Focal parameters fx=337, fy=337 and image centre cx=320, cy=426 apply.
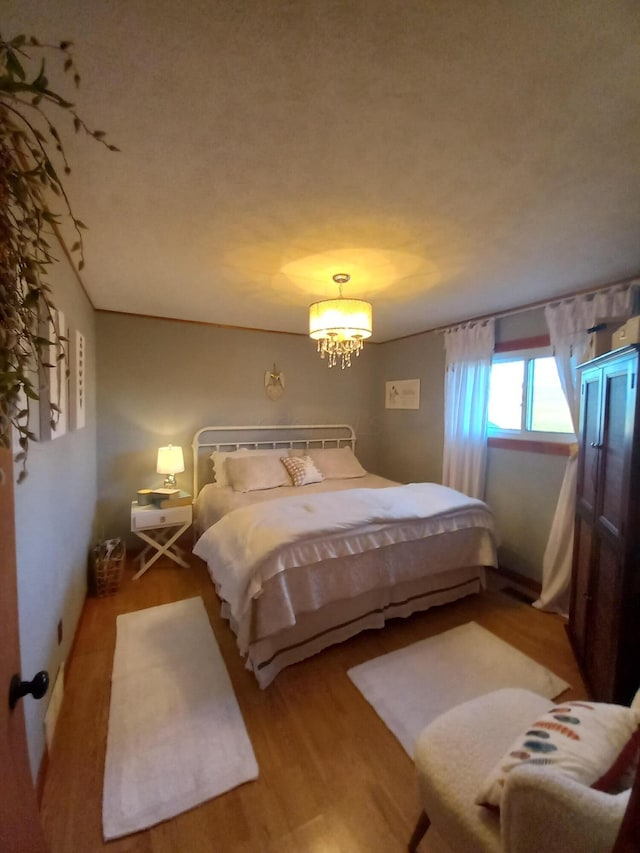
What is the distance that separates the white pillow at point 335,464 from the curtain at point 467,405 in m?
0.95

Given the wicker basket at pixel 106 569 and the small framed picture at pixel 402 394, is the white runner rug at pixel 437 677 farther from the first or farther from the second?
the small framed picture at pixel 402 394

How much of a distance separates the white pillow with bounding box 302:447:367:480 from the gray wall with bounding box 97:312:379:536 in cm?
Answer: 55

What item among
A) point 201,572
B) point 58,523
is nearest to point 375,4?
point 58,523

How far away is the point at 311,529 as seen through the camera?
1.94 meters

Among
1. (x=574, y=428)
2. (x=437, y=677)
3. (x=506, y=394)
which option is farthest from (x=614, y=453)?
(x=506, y=394)

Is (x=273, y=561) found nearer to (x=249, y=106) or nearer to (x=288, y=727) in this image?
(x=288, y=727)

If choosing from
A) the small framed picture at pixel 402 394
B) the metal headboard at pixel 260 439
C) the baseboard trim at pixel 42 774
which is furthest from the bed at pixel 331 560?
the small framed picture at pixel 402 394

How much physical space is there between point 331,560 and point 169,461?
1904 millimetres

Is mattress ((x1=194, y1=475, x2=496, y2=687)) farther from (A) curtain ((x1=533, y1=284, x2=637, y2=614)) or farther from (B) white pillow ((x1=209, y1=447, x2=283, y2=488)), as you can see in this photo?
(B) white pillow ((x1=209, y1=447, x2=283, y2=488))

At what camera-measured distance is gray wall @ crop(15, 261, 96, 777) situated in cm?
119

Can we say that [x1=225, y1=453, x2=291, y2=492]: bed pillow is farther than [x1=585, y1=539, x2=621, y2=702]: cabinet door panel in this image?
Yes

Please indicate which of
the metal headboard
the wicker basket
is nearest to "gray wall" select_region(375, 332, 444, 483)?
the metal headboard

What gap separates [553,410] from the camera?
2727mm

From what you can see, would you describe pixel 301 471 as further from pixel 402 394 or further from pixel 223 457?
pixel 402 394
